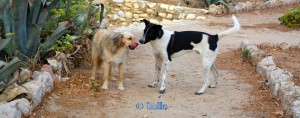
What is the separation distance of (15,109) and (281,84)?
3.59 m

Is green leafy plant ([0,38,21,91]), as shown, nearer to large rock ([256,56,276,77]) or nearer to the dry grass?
large rock ([256,56,276,77])

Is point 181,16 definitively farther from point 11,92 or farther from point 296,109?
point 11,92

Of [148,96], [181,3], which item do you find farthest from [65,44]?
[181,3]

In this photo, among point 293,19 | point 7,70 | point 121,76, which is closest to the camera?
point 7,70

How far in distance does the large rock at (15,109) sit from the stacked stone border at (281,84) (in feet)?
9.90

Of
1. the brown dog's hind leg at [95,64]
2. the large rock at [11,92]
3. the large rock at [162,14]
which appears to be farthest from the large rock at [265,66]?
the large rock at [162,14]

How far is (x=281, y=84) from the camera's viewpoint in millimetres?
6500

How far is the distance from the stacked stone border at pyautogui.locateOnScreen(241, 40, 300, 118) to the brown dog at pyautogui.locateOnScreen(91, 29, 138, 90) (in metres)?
2.07

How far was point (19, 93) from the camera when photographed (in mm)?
5422

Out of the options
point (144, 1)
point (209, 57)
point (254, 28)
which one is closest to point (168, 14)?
point (144, 1)

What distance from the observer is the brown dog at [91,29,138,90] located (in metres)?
6.61

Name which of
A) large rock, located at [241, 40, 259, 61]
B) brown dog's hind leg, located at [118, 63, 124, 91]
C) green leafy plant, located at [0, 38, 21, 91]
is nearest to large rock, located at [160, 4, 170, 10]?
large rock, located at [241, 40, 259, 61]

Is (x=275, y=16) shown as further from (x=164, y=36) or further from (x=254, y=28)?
(x=164, y=36)

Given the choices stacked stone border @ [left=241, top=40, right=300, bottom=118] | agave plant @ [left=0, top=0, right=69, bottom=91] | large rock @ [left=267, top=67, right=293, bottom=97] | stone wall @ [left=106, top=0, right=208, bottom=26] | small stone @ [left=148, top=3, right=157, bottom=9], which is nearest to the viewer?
stacked stone border @ [left=241, top=40, right=300, bottom=118]
